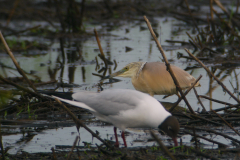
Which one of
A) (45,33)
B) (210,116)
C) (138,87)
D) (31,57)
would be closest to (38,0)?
(45,33)

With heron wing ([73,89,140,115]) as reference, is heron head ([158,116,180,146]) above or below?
below

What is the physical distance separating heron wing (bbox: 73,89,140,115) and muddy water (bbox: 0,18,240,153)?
394 millimetres

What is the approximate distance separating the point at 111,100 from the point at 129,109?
25 centimetres

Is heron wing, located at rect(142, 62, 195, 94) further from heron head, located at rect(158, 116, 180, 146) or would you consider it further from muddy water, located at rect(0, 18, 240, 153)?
heron head, located at rect(158, 116, 180, 146)

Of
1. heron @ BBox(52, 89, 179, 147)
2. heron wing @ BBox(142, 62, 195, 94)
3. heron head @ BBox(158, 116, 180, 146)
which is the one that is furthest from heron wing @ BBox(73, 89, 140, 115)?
heron wing @ BBox(142, 62, 195, 94)

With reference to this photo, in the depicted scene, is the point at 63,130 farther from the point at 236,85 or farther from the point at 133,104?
the point at 236,85

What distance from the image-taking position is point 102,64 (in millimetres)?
7871

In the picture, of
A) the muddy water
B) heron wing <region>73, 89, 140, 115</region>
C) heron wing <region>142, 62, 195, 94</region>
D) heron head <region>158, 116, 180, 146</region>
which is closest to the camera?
heron head <region>158, 116, 180, 146</region>

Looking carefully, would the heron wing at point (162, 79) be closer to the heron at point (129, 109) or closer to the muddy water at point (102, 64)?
the muddy water at point (102, 64)

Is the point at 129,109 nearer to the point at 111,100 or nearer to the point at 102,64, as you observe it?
the point at 111,100

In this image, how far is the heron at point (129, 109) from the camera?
136 inches

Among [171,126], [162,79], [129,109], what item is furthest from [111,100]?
[162,79]

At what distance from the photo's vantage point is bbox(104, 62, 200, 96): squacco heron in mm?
5062

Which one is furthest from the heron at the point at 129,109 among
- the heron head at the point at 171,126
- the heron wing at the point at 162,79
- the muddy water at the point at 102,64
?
the heron wing at the point at 162,79
